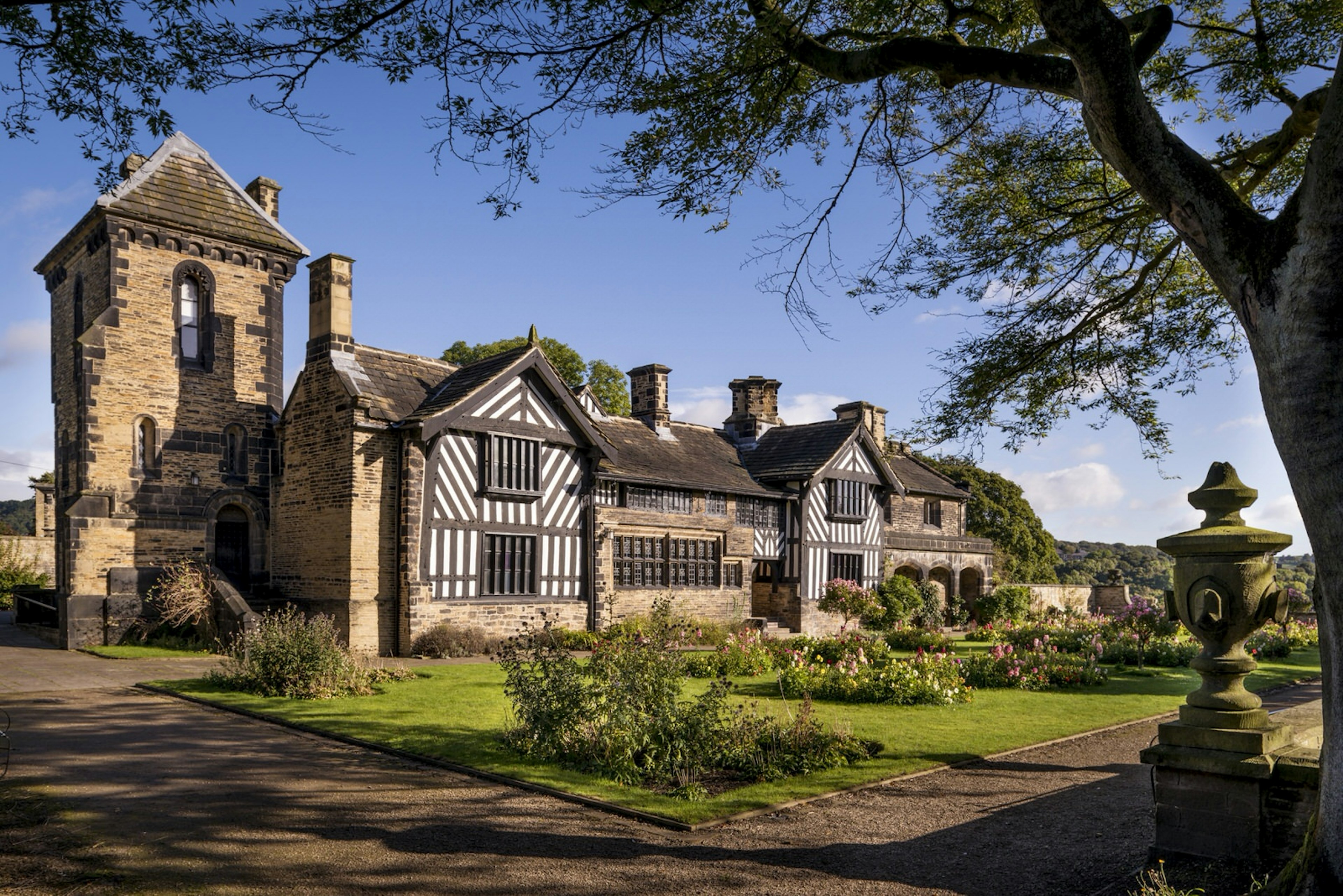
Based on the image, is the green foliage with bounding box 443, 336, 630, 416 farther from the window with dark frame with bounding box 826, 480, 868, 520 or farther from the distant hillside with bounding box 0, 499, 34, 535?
the distant hillside with bounding box 0, 499, 34, 535

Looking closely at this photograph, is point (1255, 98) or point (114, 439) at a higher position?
point (1255, 98)

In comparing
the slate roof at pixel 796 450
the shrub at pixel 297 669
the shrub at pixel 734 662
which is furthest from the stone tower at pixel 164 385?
the slate roof at pixel 796 450

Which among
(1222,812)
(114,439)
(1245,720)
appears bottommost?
(1222,812)

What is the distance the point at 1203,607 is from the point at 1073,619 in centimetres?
2533

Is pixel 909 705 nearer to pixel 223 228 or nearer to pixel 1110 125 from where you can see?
pixel 1110 125

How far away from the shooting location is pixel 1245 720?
573cm

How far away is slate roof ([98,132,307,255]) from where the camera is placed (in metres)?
21.7

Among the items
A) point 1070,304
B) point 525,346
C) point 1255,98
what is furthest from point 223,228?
point 1255,98

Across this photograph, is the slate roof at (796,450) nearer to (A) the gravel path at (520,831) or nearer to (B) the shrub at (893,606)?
(B) the shrub at (893,606)

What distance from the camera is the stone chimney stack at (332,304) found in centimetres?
2030

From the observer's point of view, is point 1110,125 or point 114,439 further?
point 114,439

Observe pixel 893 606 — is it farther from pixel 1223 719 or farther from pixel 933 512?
pixel 1223 719

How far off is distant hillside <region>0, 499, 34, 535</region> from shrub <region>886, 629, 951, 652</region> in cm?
5211

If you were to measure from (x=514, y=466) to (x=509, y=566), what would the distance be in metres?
2.38
